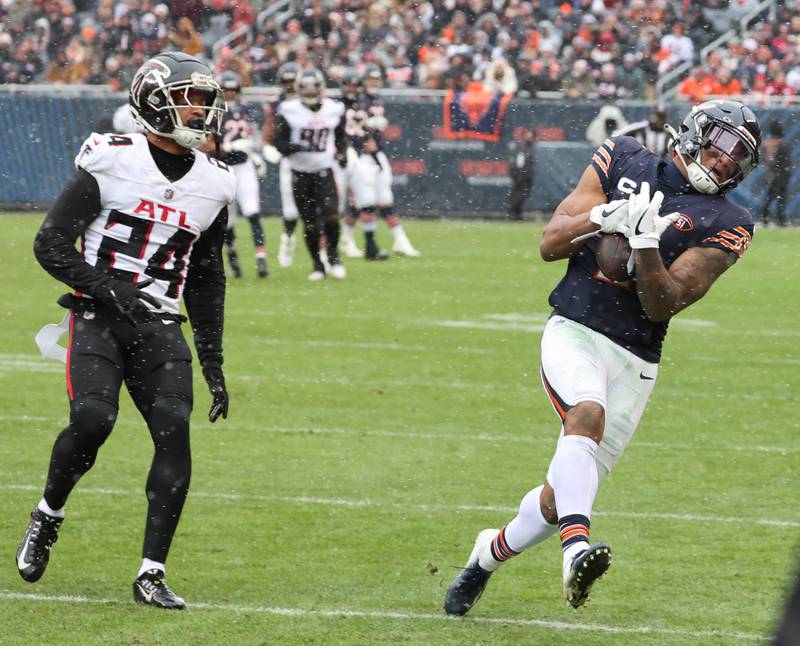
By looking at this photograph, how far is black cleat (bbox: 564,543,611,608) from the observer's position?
3600 millimetres

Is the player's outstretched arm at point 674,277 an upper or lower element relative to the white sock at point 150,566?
upper

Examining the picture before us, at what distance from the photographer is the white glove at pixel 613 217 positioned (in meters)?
4.02

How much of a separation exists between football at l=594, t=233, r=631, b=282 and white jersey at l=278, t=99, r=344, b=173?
903cm

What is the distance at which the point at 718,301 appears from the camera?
12.6 meters

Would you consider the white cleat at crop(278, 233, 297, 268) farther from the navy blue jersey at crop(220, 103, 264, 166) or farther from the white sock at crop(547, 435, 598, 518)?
the white sock at crop(547, 435, 598, 518)

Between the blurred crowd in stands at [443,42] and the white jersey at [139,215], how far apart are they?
16.1 metres

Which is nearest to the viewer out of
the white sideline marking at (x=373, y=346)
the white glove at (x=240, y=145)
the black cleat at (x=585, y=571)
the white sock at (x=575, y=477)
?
the black cleat at (x=585, y=571)

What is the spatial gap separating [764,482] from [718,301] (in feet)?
21.4

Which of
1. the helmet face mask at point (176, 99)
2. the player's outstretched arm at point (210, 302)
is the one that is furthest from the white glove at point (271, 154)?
the helmet face mask at point (176, 99)

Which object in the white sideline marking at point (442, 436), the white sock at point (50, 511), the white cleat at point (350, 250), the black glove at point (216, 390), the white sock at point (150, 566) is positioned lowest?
the white cleat at point (350, 250)

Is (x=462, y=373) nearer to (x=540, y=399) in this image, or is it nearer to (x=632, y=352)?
(x=540, y=399)

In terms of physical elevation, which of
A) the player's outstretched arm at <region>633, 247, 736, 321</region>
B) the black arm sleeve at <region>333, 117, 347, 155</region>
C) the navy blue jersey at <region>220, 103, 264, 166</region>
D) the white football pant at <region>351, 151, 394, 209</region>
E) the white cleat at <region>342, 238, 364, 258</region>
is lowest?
the white cleat at <region>342, 238, 364, 258</region>

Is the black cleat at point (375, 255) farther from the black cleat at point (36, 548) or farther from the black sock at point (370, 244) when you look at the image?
the black cleat at point (36, 548)

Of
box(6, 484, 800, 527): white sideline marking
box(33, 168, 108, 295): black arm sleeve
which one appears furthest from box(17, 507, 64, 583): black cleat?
box(6, 484, 800, 527): white sideline marking
